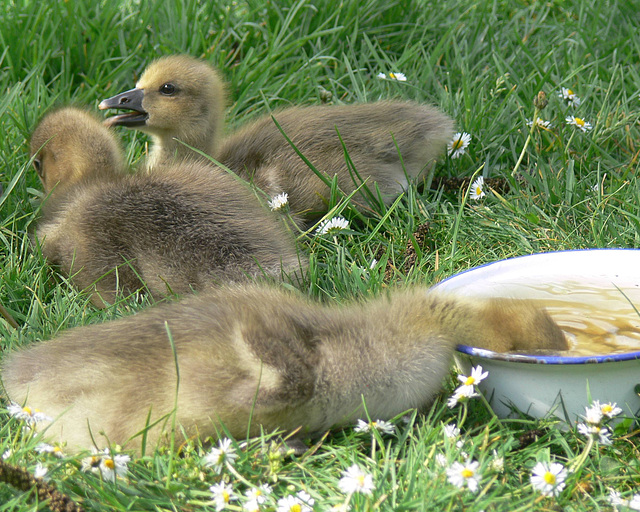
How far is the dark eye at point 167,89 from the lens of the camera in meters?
3.05

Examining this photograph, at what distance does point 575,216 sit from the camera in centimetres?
269

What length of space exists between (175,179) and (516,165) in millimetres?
1140

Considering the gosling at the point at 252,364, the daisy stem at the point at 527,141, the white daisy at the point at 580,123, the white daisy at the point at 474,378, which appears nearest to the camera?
the gosling at the point at 252,364

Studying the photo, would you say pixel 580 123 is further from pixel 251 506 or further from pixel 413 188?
pixel 251 506

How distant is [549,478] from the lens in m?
1.57

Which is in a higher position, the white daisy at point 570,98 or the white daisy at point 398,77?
the white daisy at point 398,77

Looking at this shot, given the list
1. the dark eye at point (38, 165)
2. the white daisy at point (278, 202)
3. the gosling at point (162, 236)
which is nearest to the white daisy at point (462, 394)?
the gosling at point (162, 236)

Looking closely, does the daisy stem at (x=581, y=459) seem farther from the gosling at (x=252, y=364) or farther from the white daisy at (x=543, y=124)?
the white daisy at (x=543, y=124)

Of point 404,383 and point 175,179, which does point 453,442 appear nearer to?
point 404,383

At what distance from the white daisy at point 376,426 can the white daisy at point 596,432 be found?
37 centimetres

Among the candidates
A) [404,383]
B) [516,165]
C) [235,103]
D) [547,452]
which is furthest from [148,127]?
[547,452]

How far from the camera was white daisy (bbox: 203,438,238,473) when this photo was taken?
163 centimetres

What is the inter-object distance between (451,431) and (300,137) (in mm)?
1383

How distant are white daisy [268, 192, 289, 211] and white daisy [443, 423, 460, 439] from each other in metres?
1.14
